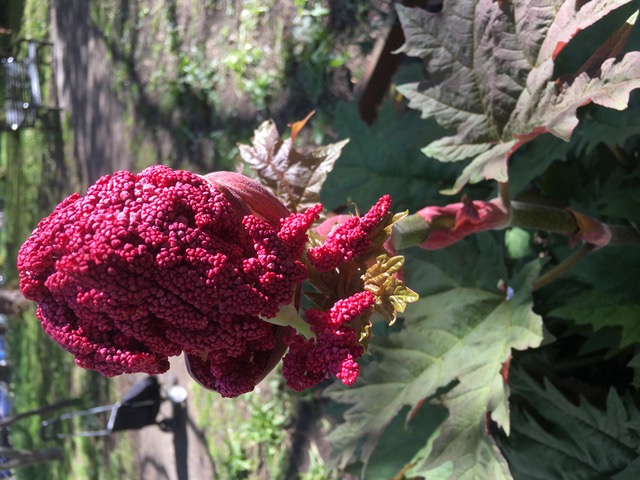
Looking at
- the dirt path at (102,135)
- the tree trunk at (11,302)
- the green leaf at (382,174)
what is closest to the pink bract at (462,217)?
the green leaf at (382,174)

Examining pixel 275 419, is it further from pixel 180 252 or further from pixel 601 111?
pixel 180 252

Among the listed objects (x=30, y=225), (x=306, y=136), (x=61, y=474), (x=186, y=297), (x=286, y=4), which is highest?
(x=186, y=297)

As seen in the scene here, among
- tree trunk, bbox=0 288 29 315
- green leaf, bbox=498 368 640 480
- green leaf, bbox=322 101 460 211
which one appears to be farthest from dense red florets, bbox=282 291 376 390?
tree trunk, bbox=0 288 29 315

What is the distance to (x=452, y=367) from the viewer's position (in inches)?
57.1

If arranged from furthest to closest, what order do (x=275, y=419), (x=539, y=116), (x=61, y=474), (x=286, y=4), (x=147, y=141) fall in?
1. (x=61, y=474)
2. (x=147, y=141)
3. (x=286, y=4)
4. (x=275, y=419)
5. (x=539, y=116)

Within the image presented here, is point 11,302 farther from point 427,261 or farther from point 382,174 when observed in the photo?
point 427,261

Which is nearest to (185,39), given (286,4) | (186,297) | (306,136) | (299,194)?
(286,4)

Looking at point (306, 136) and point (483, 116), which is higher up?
point (483, 116)

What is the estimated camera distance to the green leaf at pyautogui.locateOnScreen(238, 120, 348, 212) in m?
1.40

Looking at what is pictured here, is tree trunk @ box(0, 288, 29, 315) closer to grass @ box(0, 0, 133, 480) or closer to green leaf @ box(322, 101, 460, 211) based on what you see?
grass @ box(0, 0, 133, 480)

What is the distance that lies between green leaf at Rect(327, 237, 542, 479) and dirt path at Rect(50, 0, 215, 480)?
2482 mm

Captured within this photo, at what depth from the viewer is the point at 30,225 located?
638 cm

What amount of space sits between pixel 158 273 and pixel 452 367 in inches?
31.5

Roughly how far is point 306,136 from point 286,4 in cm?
75
